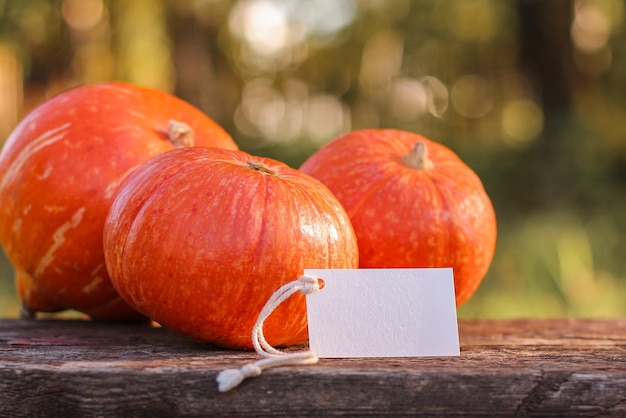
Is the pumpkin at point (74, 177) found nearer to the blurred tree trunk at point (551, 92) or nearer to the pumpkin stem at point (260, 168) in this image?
the pumpkin stem at point (260, 168)

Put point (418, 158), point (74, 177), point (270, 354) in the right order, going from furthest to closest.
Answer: point (418, 158) < point (74, 177) < point (270, 354)

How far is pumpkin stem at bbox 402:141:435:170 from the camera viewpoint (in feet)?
4.87

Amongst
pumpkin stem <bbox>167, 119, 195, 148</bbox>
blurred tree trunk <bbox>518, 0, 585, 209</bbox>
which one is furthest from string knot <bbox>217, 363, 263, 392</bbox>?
blurred tree trunk <bbox>518, 0, 585, 209</bbox>

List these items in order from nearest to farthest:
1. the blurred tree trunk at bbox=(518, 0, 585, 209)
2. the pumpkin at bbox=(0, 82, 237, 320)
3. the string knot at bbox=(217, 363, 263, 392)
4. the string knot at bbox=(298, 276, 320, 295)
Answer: the string knot at bbox=(217, 363, 263, 392) < the string knot at bbox=(298, 276, 320, 295) < the pumpkin at bbox=(0, 82, 237, 320) < the blurred tree trunk at bbox=(518, 0, 585, 209)

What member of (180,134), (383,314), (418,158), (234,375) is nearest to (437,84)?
(418,158)

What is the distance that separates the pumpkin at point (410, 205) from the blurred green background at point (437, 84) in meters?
1.87

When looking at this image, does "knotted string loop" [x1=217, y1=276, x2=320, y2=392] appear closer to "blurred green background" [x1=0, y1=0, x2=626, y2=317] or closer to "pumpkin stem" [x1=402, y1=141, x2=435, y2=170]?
"pumpkin stem" [x1=402, y1=141, x2=435, y2=170]

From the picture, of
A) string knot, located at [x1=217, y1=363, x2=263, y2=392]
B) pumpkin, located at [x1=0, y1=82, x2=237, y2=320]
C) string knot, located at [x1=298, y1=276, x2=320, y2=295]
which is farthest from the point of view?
pumpkin, located at [x1=0, y1=82, x2=237, y2=320]

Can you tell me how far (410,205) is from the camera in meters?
1.43

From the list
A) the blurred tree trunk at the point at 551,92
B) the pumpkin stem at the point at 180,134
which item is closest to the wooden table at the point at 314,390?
the pumpkin stem at the point at 180,134

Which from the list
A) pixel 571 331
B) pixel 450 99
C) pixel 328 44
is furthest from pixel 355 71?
pixel 571 331

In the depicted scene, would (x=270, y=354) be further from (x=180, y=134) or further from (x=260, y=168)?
(x=180, y=134)

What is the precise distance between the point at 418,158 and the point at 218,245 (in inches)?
23.5

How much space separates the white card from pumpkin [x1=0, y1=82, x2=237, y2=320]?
0.55 metres
